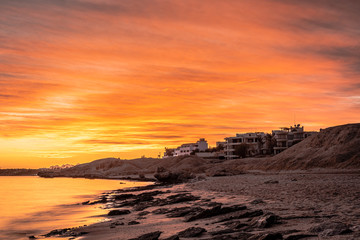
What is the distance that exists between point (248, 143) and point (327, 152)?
81.5m

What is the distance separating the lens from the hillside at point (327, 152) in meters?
55.8

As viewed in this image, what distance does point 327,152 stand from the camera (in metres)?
60.5

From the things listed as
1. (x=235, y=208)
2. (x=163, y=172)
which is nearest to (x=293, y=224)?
(x=235, y=208)

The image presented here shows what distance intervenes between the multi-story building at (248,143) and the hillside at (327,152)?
6505 cm

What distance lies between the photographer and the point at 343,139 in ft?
205

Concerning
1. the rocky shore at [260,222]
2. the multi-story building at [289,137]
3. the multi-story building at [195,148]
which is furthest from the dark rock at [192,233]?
the multi-story building at [195,148]

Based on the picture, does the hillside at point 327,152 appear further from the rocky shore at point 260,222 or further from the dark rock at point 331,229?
the dark rock at point 331,229

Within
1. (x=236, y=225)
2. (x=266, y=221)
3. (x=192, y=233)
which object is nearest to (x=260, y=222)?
A: (x=266, y=221)

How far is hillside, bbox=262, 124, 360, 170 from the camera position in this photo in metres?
55.8

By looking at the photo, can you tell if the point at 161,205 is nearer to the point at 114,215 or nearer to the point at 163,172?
the point at 114,215

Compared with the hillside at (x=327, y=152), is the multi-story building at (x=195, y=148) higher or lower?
higher

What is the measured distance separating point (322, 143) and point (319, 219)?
185ft

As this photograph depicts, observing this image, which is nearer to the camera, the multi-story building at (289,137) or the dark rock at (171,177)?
the dark rock at (171,177)

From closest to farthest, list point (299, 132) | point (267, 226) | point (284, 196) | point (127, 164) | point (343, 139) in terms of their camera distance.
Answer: point (267, 226) < point (284, 196) < point (343, 139) < point (299, 132) < point (127, 164)
